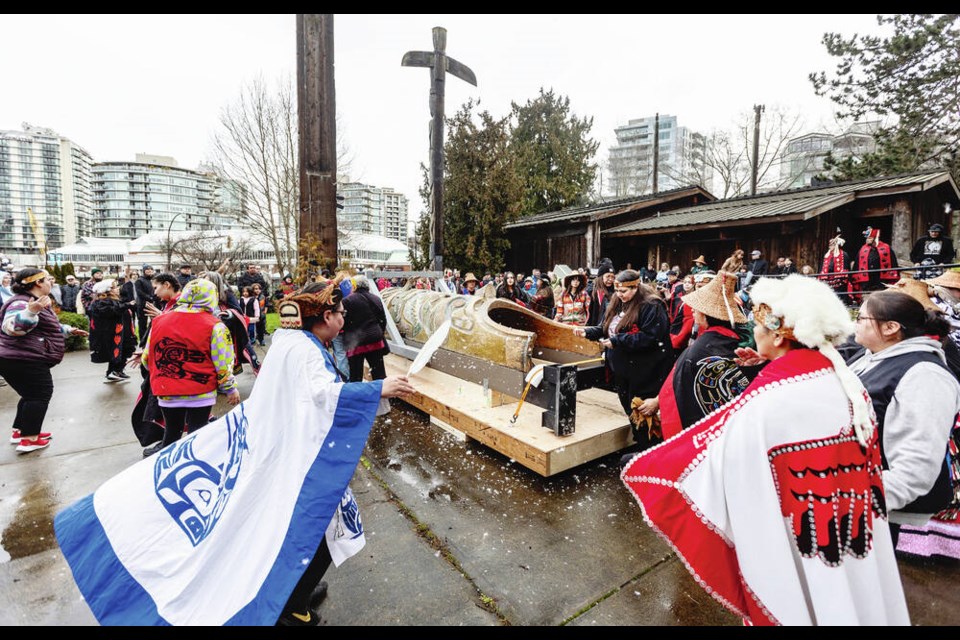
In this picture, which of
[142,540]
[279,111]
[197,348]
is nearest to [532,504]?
[142,540]

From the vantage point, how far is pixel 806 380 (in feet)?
5.27

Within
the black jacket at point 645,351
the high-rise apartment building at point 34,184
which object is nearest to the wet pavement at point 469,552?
the black jacket at point 645,351

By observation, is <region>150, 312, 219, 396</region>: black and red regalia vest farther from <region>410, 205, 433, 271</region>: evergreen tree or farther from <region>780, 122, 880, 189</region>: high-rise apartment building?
<region>780, 122, 880, 189</region>: high-rise apartment building

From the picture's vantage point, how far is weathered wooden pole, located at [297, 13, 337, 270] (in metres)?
5.31

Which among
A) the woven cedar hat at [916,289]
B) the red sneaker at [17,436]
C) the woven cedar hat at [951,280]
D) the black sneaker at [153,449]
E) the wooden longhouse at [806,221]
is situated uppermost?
the wooden longhouse at [806,221]

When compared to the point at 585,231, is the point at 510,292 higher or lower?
lower

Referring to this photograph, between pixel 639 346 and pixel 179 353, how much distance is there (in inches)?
133

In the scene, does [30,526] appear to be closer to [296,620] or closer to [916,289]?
[296,620]

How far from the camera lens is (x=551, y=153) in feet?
79.0

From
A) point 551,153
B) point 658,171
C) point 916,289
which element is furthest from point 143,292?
point 658,171

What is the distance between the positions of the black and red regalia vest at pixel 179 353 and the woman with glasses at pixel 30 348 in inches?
66.3

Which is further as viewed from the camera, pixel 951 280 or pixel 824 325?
pixel 951 280

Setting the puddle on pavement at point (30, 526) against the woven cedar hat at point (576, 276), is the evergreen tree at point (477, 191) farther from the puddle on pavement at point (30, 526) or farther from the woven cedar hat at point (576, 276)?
the puddle on pavement at point (30, 526)

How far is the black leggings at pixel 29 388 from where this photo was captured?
4.12m
